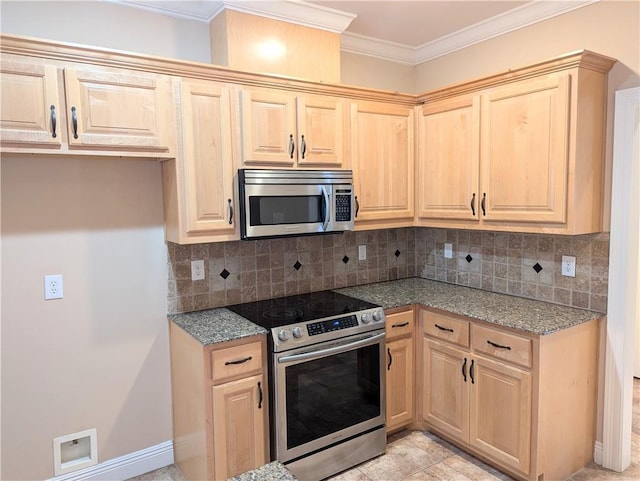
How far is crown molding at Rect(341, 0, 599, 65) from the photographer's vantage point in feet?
8.70

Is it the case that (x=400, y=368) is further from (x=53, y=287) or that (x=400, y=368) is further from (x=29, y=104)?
(x=29, y=104)

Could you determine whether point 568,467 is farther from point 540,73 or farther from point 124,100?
point 124,100

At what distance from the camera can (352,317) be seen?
8.37 feet

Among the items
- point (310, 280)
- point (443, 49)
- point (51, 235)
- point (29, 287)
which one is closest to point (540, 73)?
point (443, 49)

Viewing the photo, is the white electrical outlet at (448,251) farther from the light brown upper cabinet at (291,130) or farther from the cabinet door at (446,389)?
the light brown upper cabinet at (291,130)

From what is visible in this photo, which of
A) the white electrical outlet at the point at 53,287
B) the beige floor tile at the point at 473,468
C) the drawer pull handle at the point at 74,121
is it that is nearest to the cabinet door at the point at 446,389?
the beige floor tile at the point at 473,468

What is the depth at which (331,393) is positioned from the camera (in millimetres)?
2502

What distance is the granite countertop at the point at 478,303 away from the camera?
2.38m

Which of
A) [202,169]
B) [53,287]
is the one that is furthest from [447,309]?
[53,287]

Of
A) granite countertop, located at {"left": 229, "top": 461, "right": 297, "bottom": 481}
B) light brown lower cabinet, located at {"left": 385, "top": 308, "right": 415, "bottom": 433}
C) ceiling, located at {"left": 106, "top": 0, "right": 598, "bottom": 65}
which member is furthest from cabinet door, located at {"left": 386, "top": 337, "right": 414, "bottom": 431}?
ceiling, located at {"left": 106, "top": 0, "right": 598, "bottom": 65}

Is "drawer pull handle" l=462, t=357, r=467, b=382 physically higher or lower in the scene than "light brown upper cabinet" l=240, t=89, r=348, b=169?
lower

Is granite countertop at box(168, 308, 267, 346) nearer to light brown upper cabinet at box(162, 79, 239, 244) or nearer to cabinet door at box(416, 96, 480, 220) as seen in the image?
light brown upper cabinet at box(162, 79, 239, 244)

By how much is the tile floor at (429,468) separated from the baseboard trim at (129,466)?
0.04 metres

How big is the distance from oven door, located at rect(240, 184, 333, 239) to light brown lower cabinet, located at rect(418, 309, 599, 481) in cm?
97
